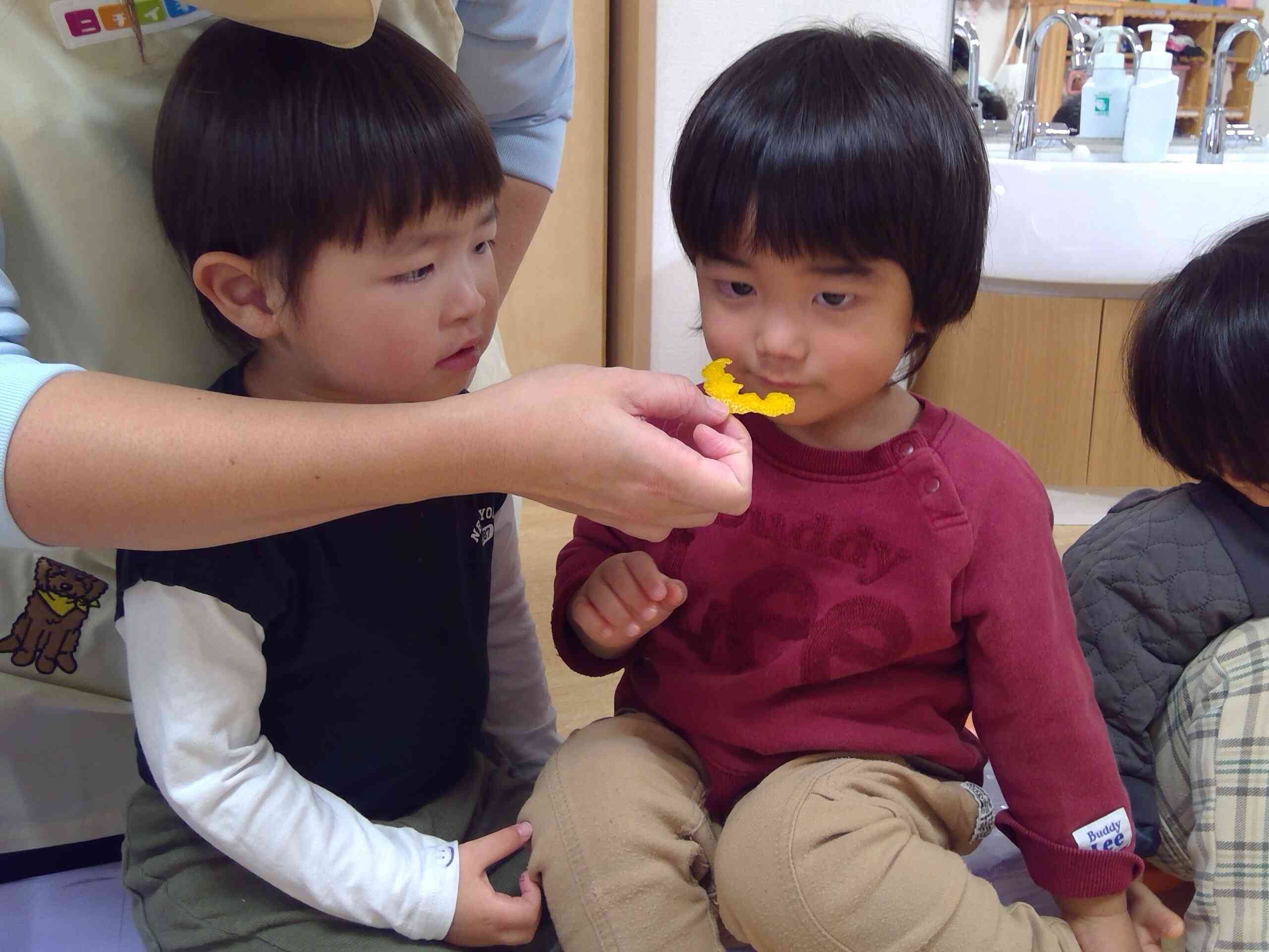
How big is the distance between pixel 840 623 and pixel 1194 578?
11.2 inches

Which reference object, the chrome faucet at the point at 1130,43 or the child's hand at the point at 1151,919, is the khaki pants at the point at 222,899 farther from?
the chrome faucet at the point at 1130,43

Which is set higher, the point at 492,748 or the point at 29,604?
the point at 29,604

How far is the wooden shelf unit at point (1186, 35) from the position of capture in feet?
6.03

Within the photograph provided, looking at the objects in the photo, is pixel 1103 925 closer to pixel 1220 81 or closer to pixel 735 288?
pixel 735 288

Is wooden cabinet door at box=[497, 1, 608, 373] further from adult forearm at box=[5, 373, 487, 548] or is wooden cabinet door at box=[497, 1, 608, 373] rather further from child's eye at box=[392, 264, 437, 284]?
adult forearm at box=[5, 373, 487, 548]

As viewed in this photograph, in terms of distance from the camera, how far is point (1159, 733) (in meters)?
0.77

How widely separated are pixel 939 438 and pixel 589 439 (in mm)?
271

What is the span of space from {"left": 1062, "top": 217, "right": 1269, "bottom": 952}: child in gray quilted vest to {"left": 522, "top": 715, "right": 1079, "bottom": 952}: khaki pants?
0.16 meters

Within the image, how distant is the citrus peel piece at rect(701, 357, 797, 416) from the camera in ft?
2.00

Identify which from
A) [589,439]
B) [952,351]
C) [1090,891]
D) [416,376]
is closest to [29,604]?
[416,376]

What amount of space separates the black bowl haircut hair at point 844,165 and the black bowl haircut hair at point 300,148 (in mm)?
147

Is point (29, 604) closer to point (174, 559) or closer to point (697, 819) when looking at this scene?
point (174, 559)

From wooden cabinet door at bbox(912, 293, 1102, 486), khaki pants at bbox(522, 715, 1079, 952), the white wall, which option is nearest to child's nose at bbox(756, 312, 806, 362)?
khaki pants at bbox(522, 715, 1079, 952)

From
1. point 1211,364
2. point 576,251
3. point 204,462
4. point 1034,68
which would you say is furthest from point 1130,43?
point 204,462
